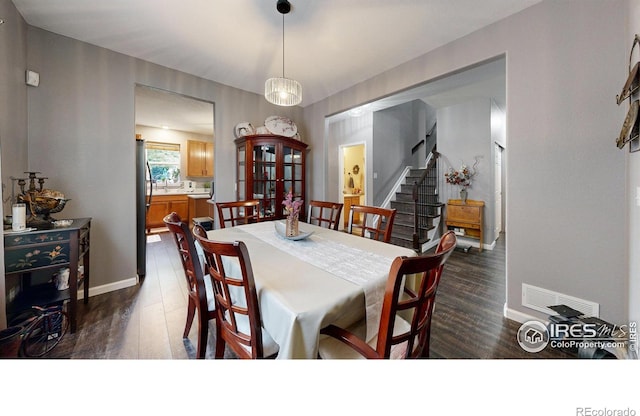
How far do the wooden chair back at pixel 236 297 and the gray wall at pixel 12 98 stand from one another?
188 cm

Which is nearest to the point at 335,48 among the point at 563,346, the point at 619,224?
the point at 619,224

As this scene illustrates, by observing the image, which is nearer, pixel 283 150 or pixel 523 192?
pixel 523 192

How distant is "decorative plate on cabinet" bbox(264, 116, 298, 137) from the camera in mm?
3471

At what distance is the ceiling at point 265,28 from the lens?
179 centimetres

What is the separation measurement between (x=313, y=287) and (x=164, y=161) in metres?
6.41

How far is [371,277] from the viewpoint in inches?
40.8

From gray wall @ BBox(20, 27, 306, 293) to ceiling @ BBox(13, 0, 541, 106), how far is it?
0.53ft

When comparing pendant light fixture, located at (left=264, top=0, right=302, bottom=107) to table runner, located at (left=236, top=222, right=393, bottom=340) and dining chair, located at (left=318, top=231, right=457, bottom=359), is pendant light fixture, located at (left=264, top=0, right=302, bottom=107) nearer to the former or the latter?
table runner, located at (left=236, top=222, right=393, bottom=340)

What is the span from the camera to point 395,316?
2.87ft

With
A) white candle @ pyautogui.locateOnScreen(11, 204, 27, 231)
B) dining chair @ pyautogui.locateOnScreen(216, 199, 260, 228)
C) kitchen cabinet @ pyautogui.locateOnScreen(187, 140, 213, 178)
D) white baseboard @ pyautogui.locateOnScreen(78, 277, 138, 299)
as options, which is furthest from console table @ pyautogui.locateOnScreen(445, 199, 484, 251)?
kitchen cabinet @ pyautogui.locateOnScreen(187, 140, 213, 178)

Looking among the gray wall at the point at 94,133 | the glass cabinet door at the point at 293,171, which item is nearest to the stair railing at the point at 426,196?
the glass cabinet door at the point at 293,171
